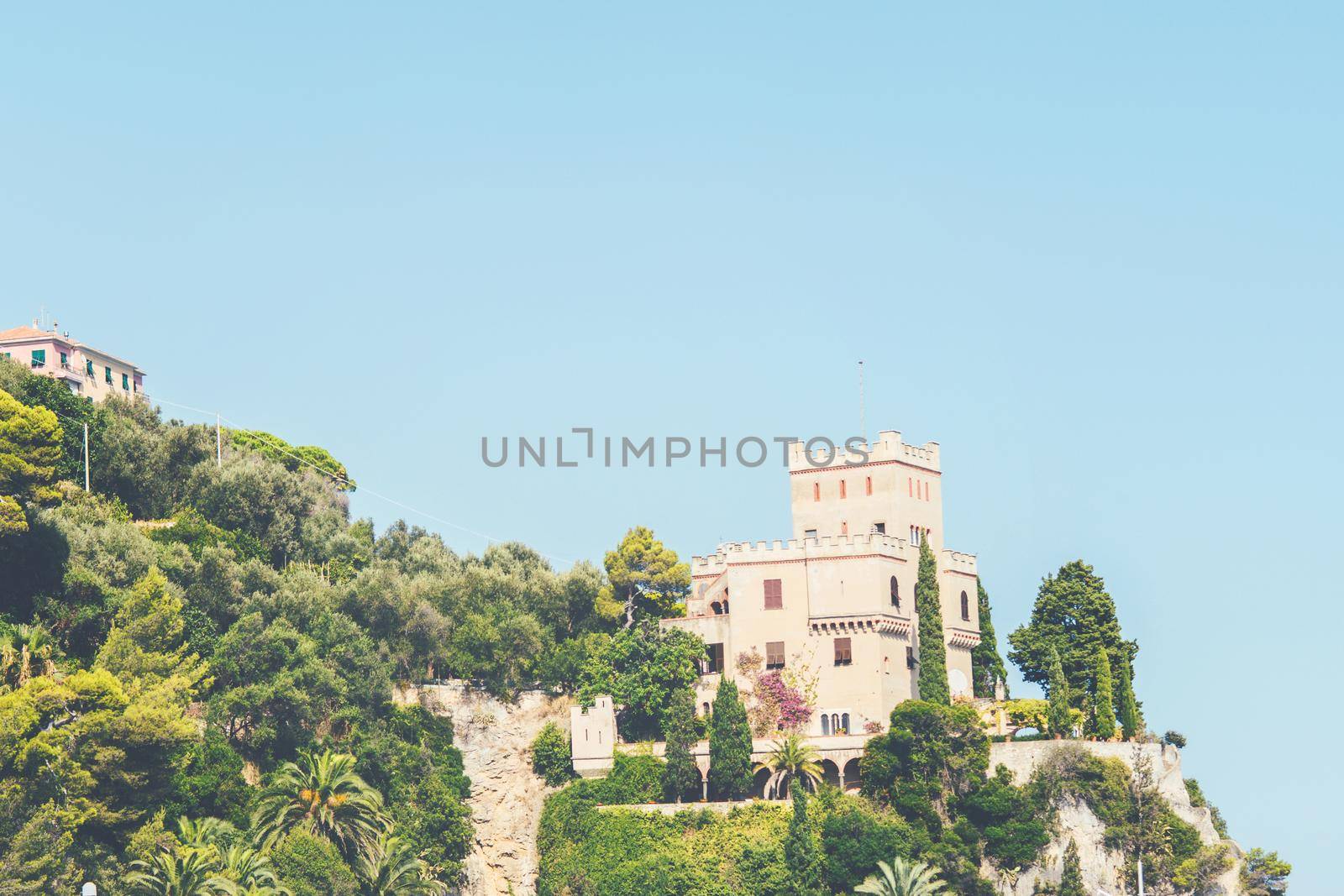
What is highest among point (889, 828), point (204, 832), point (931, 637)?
point (931, 637)

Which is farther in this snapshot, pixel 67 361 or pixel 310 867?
pixel 67 361

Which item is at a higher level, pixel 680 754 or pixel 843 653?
pixel 843 653

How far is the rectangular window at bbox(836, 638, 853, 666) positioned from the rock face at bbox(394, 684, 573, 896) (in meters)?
10.3

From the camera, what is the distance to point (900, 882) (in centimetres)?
8712

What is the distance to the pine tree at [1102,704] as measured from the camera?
94.1 metres

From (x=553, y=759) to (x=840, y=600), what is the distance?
40.5 ft

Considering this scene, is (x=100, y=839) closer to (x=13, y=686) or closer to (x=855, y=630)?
(x=13, y=686)

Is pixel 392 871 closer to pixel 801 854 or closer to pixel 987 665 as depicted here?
pixel 801 854

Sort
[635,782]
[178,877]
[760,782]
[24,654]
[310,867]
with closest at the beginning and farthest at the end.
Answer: [178,877] → [24,654] → [310,867] → [635,782] → [760,782]

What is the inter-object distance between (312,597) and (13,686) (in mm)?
16825

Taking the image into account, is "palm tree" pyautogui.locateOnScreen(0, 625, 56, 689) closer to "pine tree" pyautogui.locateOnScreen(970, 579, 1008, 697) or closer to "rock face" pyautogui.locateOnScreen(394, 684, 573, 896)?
"rock face" pyautogui.locateOnScreen(394, 684, 573, 896)

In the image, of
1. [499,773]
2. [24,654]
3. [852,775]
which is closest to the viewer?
[24,654]

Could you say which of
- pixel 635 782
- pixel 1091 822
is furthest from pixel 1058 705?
pixel 635 782

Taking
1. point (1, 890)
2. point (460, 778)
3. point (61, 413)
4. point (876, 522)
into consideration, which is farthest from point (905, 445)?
point (1, 890)
